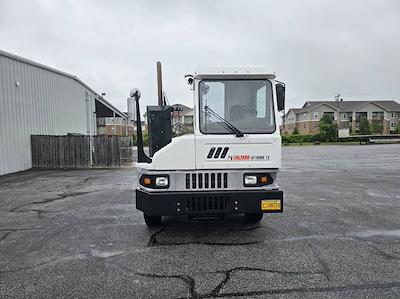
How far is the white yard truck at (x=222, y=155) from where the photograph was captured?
5.04 m

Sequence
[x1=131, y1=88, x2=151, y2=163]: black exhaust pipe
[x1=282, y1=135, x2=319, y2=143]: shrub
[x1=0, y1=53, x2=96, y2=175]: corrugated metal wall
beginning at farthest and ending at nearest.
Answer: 1. [x1=282, y1=135, x2=319, y2=143]: shrub
2. [x1=0, y1=53, x2=96, y2=175]: corrugated metal wall
3. [x1=131, y1=88, x2=151, y2=163]: black exhaust pipe

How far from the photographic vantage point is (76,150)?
18391 millimetres

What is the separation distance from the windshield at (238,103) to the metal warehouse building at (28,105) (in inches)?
328

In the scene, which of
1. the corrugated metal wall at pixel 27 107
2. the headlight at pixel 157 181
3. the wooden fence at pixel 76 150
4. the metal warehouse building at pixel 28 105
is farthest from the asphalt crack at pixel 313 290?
the wooden fence at pixel 76 150

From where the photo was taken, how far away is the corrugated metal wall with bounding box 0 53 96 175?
15.1 metres

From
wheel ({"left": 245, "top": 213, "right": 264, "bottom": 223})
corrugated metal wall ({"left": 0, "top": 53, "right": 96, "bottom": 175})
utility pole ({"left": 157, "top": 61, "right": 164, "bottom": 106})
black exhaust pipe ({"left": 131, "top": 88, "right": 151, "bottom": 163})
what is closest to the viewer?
black exhaust pipe ({"left": 131, "top": 88, "right": 151, "bottom": 163})

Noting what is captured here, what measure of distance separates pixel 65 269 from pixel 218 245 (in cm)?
217

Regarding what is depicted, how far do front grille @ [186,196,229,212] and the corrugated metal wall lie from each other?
13.1m

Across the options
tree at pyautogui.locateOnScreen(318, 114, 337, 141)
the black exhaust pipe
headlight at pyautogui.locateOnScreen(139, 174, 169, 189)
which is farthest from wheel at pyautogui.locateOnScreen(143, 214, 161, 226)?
tree at pyautogui.locateOnScreen(318, 114, 337, 141)

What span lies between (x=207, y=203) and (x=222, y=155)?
0.77 metres

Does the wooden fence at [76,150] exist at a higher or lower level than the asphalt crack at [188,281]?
higher

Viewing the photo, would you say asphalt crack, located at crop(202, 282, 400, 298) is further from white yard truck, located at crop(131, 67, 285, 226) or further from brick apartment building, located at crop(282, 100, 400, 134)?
brick apartment building, located at crop(282, 100, 400, 134)

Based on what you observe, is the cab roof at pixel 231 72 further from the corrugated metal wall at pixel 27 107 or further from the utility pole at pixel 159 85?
the corrugated metal wall at pixel 27 107

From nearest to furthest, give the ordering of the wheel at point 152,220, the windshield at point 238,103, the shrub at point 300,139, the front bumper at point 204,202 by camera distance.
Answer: the front bumper at point 204,202 < the windshield at point 238,103 < the wheel at point 152,220 < the shrub at point 300,139
